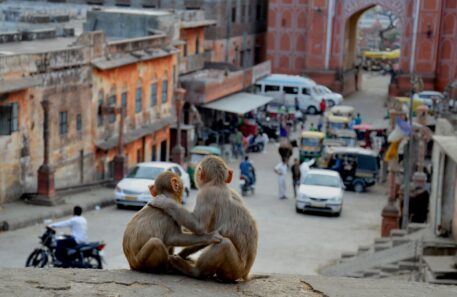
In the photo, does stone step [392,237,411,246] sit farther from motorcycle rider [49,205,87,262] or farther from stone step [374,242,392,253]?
motorcycle rider [49,205,87,262]

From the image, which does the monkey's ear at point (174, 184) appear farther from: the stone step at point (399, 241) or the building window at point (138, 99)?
the building window at point (138, 99)

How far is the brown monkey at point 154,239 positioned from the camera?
6.48 meters

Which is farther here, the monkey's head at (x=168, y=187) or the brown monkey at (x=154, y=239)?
the monkey's head at (x=168, y=187)

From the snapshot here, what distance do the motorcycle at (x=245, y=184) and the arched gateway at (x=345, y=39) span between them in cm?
2433

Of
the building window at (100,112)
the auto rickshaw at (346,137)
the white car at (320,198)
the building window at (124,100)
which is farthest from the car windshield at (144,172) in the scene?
the auto rickshaw at (346,137)

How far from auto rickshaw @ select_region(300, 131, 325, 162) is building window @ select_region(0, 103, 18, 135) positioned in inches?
489

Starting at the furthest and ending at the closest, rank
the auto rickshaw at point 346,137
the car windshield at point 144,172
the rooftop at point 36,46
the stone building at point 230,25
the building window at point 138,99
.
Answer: the stone building at point 230,25
the auto rickshaw at point 346,137
the building window at point 138,99
the rooftop at point 36,46
the car windshield at point 144,172

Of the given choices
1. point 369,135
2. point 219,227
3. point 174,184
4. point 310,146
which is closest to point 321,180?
point 310,146

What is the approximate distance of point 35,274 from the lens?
21.9 feet

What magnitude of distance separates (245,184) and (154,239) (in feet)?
62.3

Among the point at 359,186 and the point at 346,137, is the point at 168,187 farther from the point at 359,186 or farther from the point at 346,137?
the point at 346,137

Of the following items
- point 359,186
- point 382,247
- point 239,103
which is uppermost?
point 382,247

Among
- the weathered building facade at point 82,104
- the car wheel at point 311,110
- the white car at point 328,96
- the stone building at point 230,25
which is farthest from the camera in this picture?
the stone building at point 230,25

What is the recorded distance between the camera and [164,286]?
6359mm
